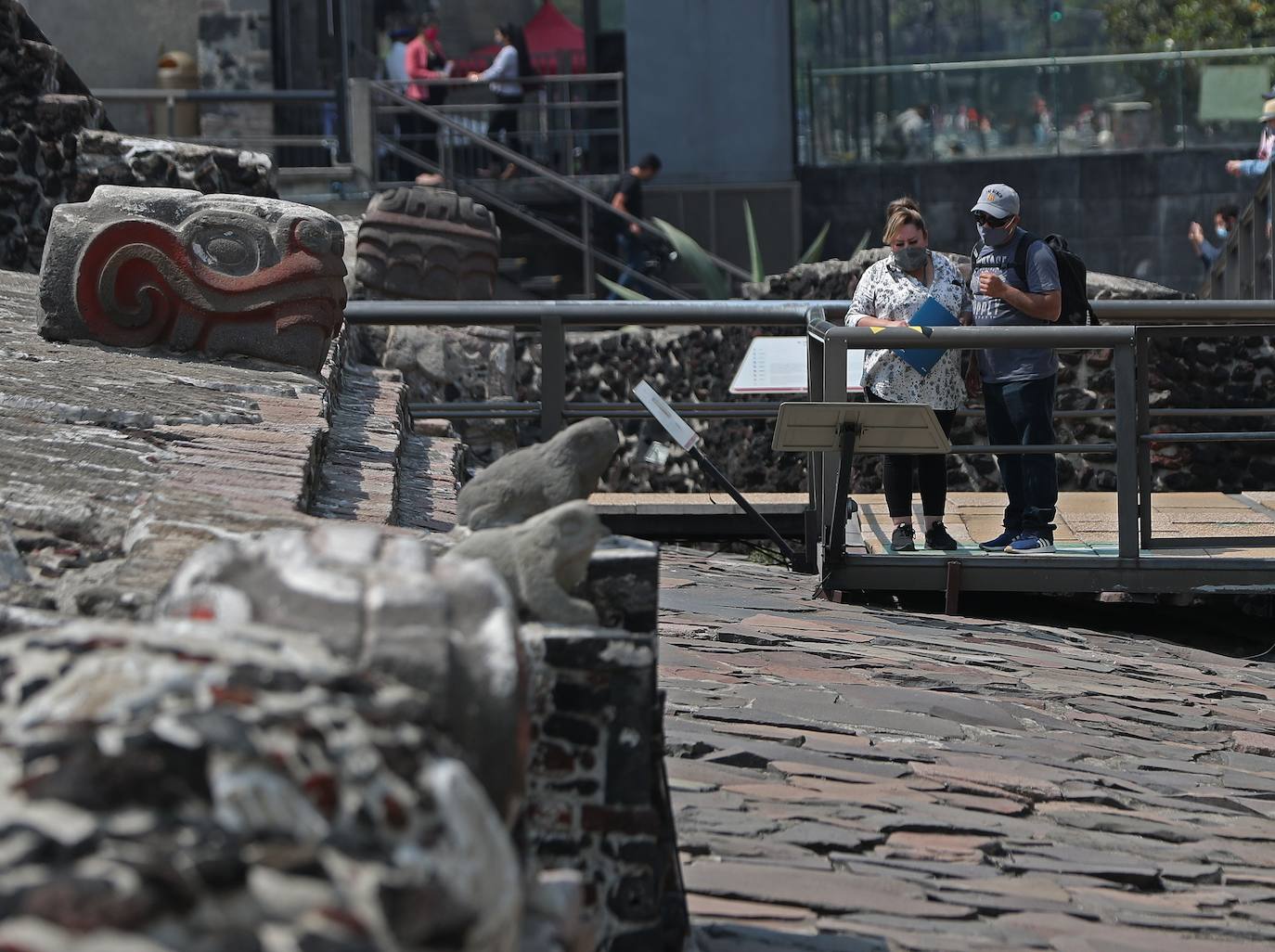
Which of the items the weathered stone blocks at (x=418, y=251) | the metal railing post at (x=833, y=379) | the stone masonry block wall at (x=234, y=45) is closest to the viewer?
the metal railing post at (x=833, y=379)

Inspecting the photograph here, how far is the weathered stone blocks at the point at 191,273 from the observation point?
196 inches

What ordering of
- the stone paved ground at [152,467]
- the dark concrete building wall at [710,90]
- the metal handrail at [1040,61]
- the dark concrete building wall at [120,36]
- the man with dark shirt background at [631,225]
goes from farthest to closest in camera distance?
the dark concrete building wall at [120,36] → the dark concrete building wall at [710,90] → the metal handrail at [1040,61] → the man with dark shirt background at [631,225] → the stone paved ground at [152,467]

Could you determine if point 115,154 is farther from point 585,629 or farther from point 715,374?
point 585,629

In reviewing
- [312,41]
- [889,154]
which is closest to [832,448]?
[889,154]

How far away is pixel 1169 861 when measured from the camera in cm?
385

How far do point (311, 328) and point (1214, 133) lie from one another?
14197 mm

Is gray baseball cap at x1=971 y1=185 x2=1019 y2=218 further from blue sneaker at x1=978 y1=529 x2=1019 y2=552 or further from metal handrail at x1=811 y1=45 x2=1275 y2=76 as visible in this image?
metal handrail at x1=811 y1=45 x2=1275 y2=76

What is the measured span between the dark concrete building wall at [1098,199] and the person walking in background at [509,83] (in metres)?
3.32

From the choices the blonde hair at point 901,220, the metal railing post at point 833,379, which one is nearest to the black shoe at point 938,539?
the metal railing post at point 833,379

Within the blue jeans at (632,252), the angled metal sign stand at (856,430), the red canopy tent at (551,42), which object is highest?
the red canopy tent at (551,42)

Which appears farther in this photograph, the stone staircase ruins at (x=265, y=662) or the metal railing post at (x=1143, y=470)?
the metal railing post at (x=1143, y=470)

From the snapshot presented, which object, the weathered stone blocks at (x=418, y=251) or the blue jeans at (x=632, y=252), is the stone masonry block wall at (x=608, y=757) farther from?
the blue jeans at (x=632, y=252)

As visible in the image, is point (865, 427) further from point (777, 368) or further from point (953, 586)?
point (777, 368)

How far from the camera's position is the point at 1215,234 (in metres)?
17.9
